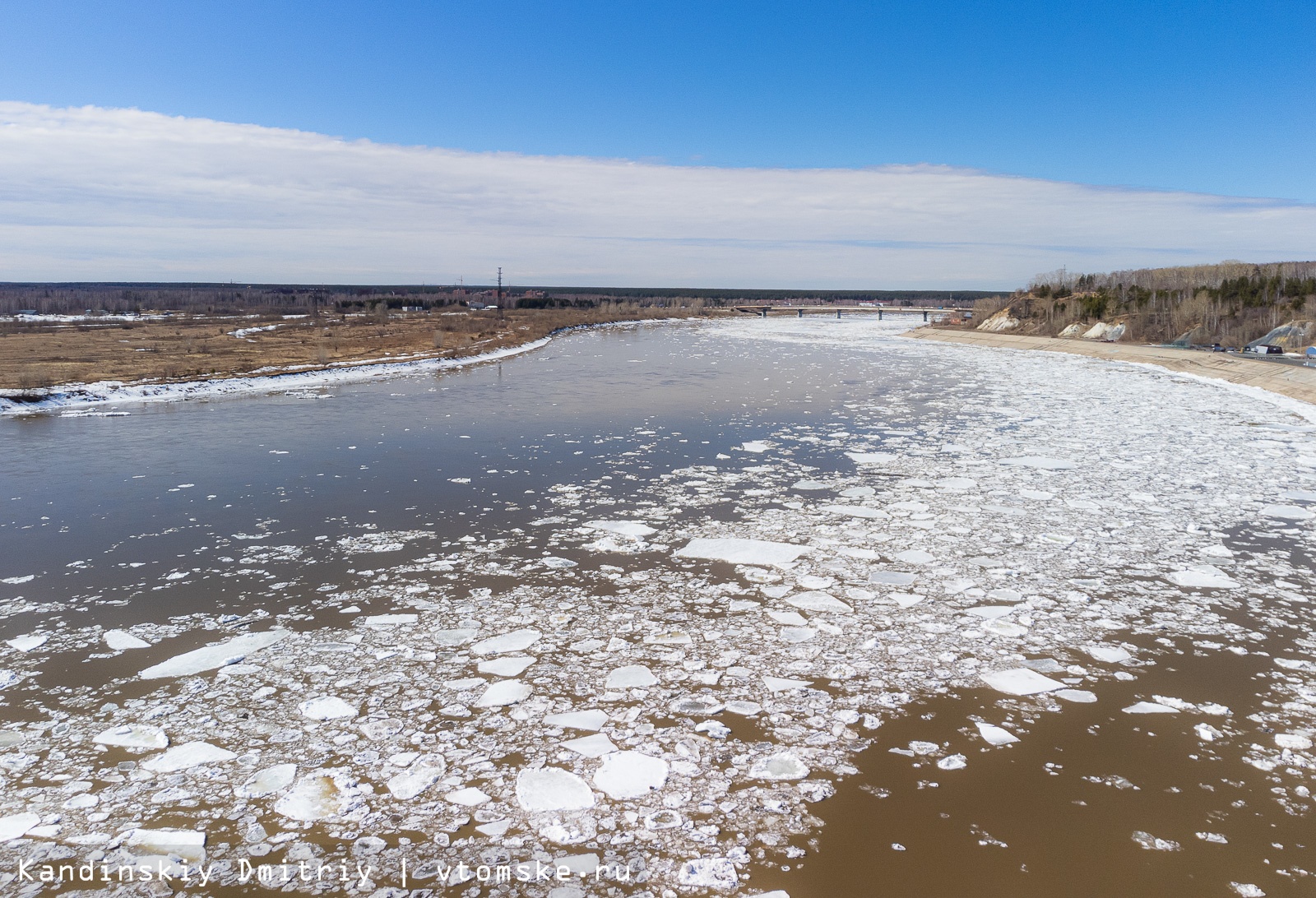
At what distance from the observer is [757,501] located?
31.2ft

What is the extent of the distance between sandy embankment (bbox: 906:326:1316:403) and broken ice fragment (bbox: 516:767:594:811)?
21803mm

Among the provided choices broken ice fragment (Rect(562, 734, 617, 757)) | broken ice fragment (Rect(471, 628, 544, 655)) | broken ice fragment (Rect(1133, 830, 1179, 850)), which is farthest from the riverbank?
broken ice fragment (Rect(1133, 830, 1179, 850))

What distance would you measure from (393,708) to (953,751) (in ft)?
10.4

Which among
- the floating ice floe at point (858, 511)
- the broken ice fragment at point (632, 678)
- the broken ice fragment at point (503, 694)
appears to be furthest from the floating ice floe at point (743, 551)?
the broken ice fragment at point (503, 694)

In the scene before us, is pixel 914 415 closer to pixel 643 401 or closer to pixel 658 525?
pixel 643 401

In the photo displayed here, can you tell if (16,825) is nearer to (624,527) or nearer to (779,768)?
(779,768)

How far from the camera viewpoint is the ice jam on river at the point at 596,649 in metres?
3.59

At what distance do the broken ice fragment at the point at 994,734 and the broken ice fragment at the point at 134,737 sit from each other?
14.7ft

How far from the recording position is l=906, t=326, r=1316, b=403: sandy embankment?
68.7ft

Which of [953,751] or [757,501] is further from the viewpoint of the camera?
[757,501]

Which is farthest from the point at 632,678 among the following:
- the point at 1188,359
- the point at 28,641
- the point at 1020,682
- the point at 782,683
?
the point at 1188,359

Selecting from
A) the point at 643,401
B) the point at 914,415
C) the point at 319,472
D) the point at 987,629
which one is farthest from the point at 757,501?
the point at 643,401

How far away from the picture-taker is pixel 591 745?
430 cm

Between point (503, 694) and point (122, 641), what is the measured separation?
2.92 metres
